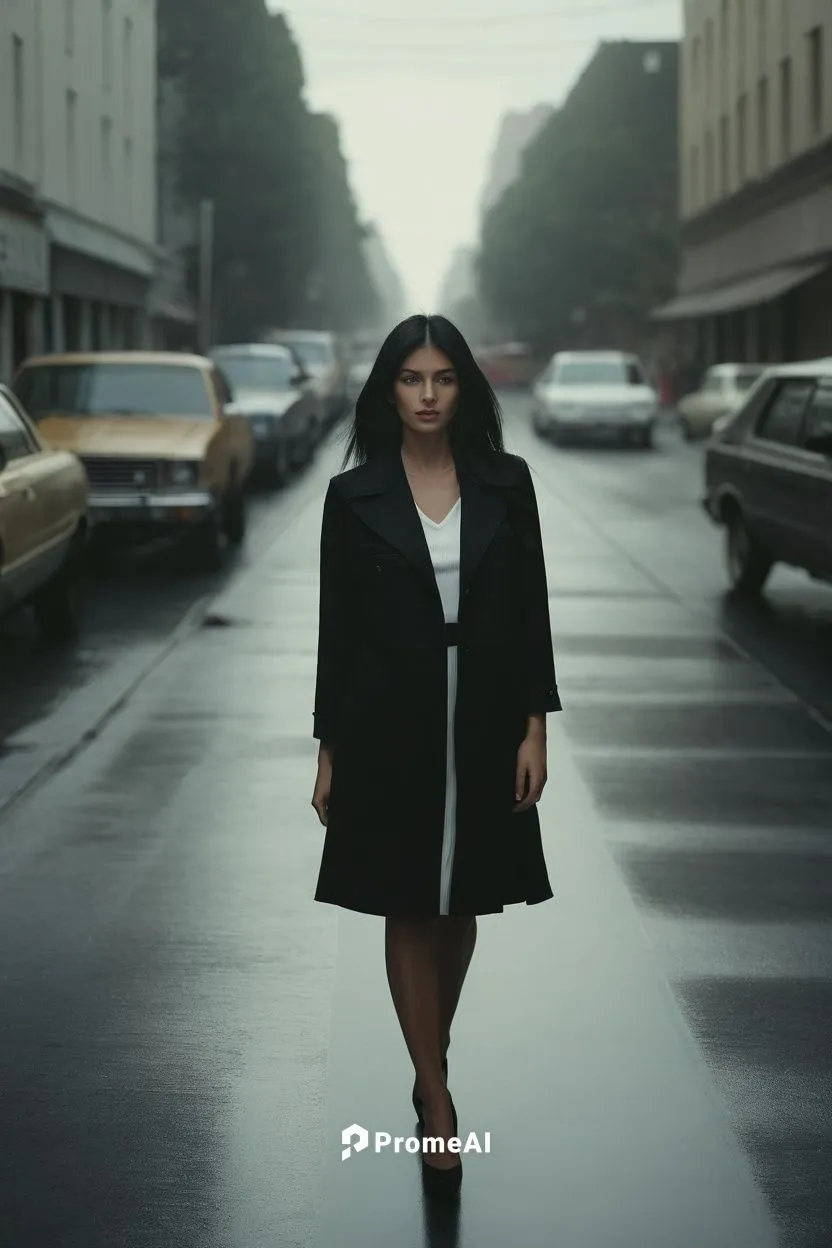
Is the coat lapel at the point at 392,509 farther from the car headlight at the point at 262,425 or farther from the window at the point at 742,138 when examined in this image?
the window at the point at 742,138

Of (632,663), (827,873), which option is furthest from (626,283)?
(827,873)

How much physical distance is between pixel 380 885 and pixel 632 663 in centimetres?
791

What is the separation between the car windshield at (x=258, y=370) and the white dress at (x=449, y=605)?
82.5ft

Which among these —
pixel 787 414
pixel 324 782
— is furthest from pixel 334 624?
pixel 787 414

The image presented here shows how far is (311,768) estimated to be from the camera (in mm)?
8867

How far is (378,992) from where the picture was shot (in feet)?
18.5

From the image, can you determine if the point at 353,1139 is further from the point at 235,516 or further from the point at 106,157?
the point at 106,157

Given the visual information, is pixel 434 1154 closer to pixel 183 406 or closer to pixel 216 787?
pixel 216 787

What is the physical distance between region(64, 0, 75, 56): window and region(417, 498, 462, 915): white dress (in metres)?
37.2

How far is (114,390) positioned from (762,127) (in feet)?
108

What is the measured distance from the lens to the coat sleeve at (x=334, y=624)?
14.1 feet

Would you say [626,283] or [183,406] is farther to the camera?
[626,283]

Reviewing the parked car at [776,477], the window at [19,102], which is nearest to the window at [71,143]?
the window at [19,102]

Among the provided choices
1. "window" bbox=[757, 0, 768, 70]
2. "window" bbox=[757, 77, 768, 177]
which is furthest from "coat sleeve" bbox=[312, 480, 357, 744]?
"window" bbox=[757, 0, 768, 70]
